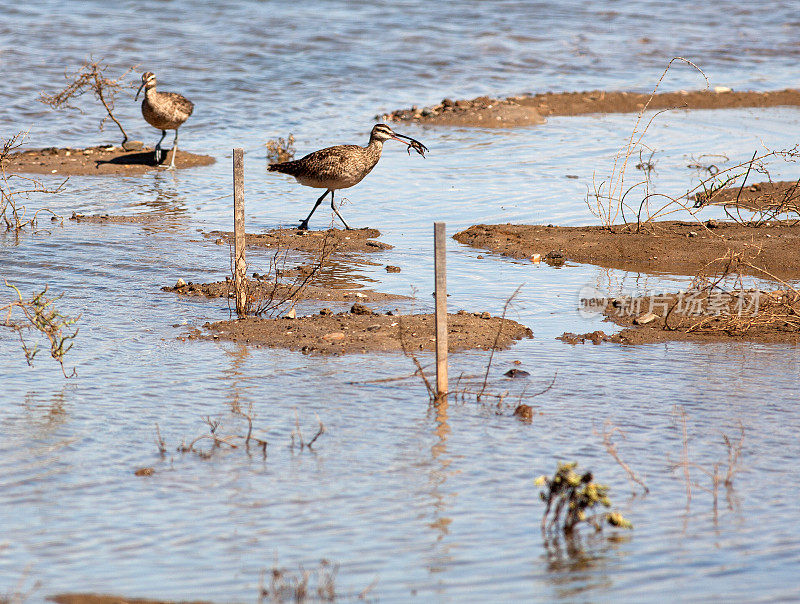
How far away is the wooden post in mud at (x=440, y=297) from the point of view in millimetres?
6605

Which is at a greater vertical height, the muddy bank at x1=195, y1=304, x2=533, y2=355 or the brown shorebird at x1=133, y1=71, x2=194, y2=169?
the brown shorebird at x1=133, y1=71, x2=194, y2=169

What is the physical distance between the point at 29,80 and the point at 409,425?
700 inches

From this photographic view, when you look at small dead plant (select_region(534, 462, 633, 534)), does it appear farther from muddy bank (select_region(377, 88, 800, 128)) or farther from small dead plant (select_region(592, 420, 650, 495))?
muddy bank (select_region(377, 88, 800, 128))

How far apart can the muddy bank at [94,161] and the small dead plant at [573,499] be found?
12098mm

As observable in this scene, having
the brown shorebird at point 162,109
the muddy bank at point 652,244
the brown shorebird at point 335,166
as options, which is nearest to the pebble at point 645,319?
the muddy bank at point 652,244

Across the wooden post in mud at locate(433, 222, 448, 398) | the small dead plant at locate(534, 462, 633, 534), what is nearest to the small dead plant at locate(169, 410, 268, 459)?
the wooden post in mud at locate(433, 222, 448, 398)

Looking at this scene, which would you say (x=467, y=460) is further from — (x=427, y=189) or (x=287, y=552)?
(x=427, y=189)

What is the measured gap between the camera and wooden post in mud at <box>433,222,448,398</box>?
6605 millimetres

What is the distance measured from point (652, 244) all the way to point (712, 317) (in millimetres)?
3001

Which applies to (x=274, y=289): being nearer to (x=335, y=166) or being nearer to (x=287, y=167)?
(x=335, y=166)

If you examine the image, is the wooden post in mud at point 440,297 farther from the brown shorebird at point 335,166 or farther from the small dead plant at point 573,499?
the brown shorebird at point 335,166

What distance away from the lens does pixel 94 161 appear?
16500 mm

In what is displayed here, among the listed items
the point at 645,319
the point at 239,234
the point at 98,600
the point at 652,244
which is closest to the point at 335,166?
the point at 652,244

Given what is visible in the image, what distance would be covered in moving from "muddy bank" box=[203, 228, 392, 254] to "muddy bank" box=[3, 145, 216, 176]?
4.53 meters
